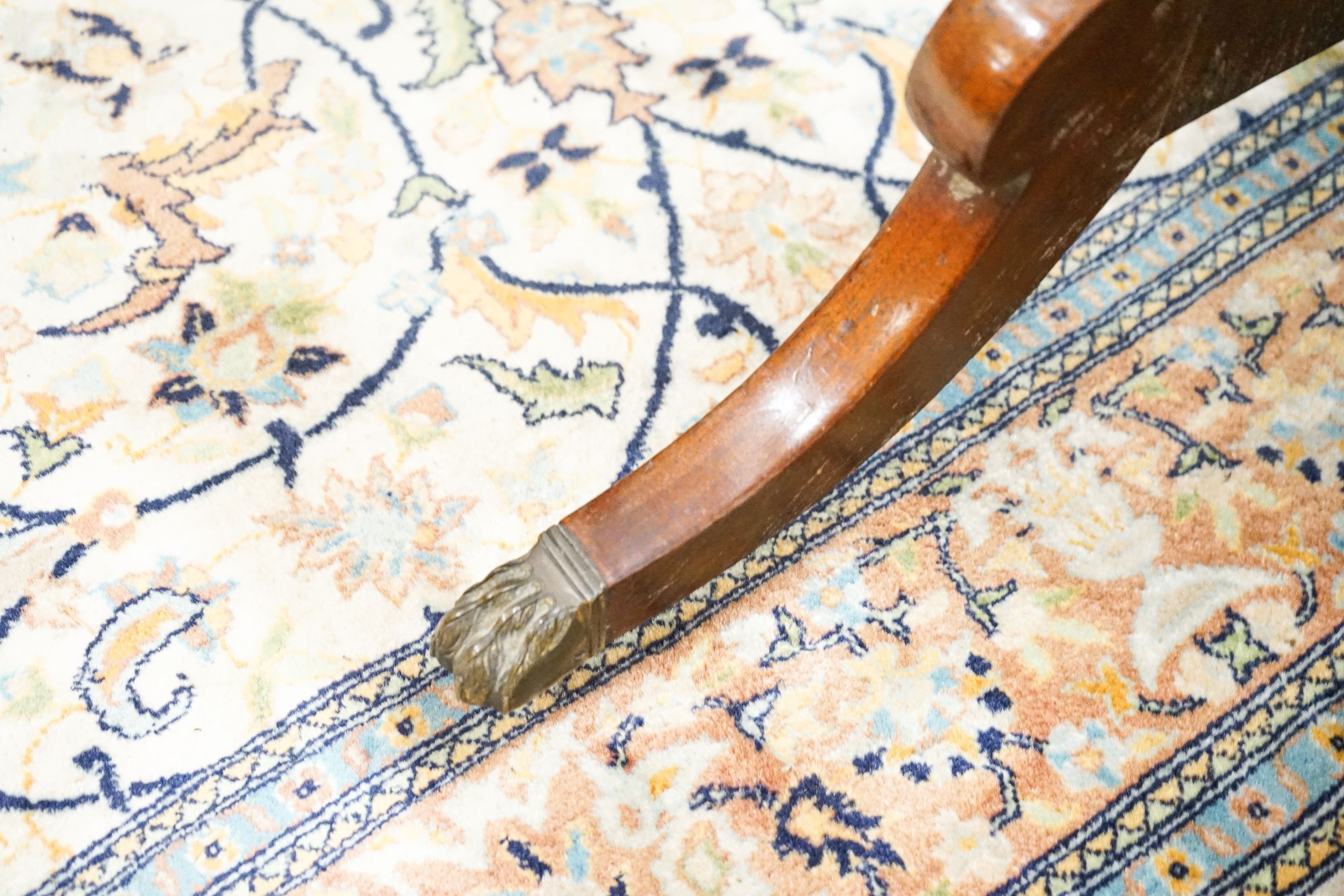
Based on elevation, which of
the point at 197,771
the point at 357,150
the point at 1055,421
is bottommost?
the point at 1055,421

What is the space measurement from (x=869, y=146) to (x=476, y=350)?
0.40 meters

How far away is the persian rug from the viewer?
1.89 feet

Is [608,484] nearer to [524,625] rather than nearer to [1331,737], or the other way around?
[524,625]

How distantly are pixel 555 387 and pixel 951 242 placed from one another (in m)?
0.34

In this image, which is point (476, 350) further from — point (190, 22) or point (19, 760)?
point (190, 22)

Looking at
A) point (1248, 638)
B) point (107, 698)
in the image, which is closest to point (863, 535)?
point (1248, 638)

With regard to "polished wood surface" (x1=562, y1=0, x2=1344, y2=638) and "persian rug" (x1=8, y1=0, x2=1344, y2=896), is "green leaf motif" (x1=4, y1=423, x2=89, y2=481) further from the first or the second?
"polished wood surface" (x1=562, y1=0, x2=1344, y2=638)

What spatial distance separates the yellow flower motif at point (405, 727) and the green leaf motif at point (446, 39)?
0.60 m

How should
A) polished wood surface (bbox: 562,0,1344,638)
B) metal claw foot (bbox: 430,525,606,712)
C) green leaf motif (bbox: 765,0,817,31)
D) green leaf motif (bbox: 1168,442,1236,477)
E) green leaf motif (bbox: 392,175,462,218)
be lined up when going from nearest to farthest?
polished wood surface (bbox: 562,0,1344,638) → metal claw foot (bbox: 430,525,606,712) → green leaf motif (bbox: 1168,442,1236,477) → green leaf motif (bbox: 392,175,462,218) → green leaf motif (bbox: 765,0,817,31)

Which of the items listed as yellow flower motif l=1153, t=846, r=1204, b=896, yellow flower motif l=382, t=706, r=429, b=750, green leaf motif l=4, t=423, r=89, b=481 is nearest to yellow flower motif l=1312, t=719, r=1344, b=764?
yellow flower motif l=1153, t=846, r=1204, b=896

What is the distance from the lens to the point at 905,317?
1.69 ft

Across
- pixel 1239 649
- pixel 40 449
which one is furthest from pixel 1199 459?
pixel 40 449

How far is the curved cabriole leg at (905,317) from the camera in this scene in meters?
0.43

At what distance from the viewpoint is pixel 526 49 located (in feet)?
3.14
